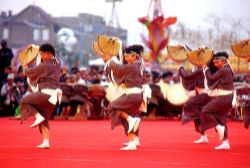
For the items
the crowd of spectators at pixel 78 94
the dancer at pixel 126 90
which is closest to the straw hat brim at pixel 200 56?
the dancer at pixel 126 90

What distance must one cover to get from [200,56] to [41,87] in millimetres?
2493

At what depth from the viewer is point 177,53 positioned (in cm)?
1080

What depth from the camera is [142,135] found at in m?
11.8

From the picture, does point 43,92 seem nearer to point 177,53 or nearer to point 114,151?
point 114,151

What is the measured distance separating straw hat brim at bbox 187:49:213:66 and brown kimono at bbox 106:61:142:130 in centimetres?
127

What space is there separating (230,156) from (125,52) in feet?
7.31

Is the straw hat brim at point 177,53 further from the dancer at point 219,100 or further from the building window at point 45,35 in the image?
the building window at point 45,35

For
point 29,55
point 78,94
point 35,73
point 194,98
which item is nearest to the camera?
point 35,73

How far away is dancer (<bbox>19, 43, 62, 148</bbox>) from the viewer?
9133 millimetres

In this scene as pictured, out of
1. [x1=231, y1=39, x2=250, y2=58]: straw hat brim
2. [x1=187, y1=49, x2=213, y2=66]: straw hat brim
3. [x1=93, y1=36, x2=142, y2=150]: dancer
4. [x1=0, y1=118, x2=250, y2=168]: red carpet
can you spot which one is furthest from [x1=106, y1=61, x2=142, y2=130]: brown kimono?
[x1=231, y1=39, x2=250, y2=58]: straw hat brim

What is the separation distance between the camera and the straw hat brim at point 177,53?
10.7 meters

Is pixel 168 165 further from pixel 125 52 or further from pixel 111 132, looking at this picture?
pixel 111 132

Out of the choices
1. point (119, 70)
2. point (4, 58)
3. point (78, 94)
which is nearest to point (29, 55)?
point (119, 70)

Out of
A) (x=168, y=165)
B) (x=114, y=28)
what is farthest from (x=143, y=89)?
(x=114, y=28)
